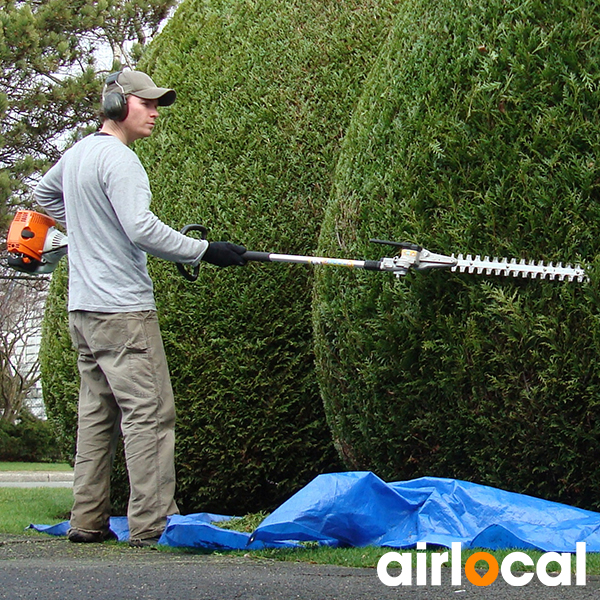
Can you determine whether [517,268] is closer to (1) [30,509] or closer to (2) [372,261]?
(2) [372,261]

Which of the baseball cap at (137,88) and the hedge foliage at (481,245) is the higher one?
the baseball cap at (137,88)

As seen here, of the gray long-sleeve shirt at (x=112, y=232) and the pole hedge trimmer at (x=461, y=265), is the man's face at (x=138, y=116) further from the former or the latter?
the pole hedge trimmer at (x=461, y=265)

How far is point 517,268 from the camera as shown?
3504 mm

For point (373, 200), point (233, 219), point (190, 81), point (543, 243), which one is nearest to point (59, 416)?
point (233, 219)

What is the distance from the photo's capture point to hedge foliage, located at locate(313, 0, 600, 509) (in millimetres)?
3514

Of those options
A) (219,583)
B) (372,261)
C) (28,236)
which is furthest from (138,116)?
(219,583)

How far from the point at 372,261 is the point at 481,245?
0.45 meters

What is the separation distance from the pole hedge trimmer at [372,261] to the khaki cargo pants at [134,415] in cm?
45

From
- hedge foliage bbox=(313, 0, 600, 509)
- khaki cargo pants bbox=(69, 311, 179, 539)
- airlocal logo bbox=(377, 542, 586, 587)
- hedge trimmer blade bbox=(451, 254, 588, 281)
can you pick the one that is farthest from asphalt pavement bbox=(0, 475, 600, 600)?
hedge trimmer blade bbox=(451, 254, 588, 281)

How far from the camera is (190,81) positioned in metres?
5.12

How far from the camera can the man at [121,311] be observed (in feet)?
12.8

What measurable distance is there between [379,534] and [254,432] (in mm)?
1390

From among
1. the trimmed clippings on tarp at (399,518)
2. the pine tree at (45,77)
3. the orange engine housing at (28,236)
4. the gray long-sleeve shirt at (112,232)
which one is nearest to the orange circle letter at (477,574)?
the trimmed clippings on tarp at (399,518)

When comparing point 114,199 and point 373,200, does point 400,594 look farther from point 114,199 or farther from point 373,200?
point 114,199
